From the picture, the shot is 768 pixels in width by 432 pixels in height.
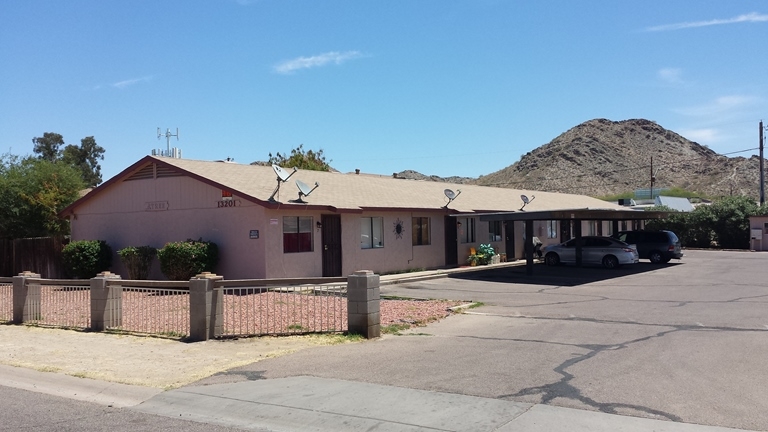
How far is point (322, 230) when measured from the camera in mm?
22797

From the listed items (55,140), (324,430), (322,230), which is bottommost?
(324,430)

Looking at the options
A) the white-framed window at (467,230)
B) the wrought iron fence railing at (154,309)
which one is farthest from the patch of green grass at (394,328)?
the white-framed window at (467,230)

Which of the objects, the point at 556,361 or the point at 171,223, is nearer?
the point at 556,361

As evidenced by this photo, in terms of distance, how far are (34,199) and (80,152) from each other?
1853 inches

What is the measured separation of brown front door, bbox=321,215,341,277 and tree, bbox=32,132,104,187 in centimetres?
5685

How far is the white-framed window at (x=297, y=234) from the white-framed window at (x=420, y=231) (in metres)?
6.02

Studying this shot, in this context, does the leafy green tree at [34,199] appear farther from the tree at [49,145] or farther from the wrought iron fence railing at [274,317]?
the tree at [49,145]

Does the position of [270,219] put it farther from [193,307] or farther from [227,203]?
[193,307]

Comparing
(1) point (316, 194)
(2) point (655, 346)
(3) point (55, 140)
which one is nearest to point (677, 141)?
(3) point (55, 140)

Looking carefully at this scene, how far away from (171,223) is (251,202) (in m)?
4.11

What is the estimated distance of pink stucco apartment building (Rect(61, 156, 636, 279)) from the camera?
21.4 m

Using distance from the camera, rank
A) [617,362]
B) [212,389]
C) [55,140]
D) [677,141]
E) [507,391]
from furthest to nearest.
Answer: [677,141] < [55,140] < [617,362] < [212,389] < [507,391]

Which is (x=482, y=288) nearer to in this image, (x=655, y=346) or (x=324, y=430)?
(x=655, y=346)

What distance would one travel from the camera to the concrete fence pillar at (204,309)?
39.1 ft
